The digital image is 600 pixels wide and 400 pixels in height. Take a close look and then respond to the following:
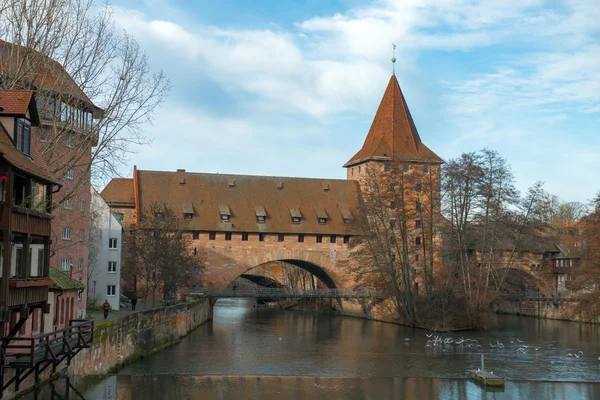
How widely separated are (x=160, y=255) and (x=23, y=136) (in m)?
25.2

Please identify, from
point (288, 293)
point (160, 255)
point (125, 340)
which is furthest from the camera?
point (288, 293)

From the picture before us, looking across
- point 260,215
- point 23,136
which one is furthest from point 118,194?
point 23,136

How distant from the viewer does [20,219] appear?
46.9 feet

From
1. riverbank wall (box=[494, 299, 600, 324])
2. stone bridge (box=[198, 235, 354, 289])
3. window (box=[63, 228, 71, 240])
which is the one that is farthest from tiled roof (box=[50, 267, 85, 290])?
riverbank wall (box=[494, 299, 600, 324])

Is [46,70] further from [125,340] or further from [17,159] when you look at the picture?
[125,340]

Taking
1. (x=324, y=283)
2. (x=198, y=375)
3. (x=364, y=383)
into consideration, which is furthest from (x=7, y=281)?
(x=324, y=283)

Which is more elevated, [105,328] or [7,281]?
[7,281]

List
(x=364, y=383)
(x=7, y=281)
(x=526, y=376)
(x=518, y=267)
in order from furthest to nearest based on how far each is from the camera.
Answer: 1. (x=518, y=267)
2. (x=526, y=376)
3. (x=364, y=383)
4. (x=7, y=281)

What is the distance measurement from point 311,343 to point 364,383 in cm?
1126

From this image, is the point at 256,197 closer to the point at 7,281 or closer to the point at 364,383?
the point at 364,383

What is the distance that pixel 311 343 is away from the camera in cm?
3425

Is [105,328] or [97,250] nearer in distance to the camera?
[105,328]

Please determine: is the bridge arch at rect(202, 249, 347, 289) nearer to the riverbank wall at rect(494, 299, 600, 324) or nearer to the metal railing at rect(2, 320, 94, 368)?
the riverbank wall at rect(494, 299, 600, 324)

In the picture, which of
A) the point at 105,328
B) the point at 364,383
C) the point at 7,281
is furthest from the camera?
the point at 364,383
